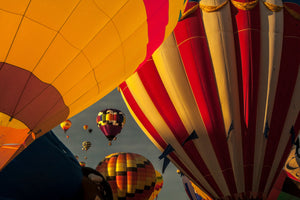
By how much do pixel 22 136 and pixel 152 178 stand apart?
14.9 m

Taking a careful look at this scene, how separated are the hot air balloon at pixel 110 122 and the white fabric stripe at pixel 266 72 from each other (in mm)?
11770

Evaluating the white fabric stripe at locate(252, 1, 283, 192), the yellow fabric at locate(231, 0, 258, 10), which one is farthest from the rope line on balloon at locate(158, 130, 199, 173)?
the yellow fabric at locate(231, 0, 258, 10)

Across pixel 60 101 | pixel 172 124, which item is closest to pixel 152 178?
pixel 172 124

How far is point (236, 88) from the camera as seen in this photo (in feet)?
32.0

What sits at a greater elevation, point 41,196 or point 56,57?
point 56,57

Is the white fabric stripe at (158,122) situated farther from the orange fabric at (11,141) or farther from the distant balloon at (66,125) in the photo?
the distant balloon at (66,125)

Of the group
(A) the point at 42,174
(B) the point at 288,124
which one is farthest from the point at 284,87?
(A) the point at 42,174

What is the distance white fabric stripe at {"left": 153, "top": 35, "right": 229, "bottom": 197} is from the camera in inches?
389

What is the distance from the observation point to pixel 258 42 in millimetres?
9797

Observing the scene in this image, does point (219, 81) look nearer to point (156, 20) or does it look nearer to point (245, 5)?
point (245, 5)

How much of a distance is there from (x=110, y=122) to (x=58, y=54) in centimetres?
1670

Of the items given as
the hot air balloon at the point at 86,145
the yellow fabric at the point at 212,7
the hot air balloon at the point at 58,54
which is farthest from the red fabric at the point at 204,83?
the hot air balloon at the point at 86,145

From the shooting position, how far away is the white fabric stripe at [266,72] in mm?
9664

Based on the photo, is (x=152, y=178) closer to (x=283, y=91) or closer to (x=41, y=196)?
(x=283, y=91)
